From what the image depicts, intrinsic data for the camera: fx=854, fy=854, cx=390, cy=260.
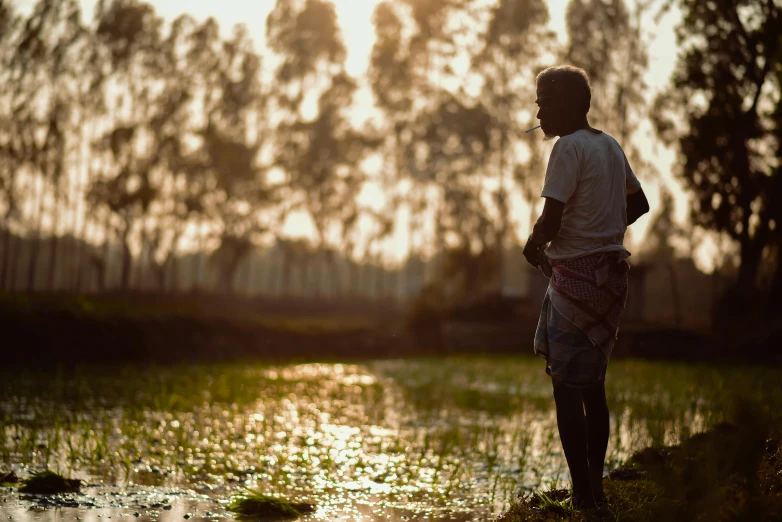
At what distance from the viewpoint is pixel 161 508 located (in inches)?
172

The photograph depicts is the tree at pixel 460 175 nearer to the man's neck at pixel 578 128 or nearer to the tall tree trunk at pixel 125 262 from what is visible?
the tall tree trunk at pixel 125 262

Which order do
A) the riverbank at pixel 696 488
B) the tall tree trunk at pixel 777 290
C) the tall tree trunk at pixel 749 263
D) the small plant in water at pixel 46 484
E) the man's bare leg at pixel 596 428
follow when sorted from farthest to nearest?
the tall tree trunk at pixel 749 263 → the tall tree trunk at pixel 777 290 → the small plant in water at pixel 46 484 → the man's bare leg at pixel 596 428 → the riverbank at pixel 696 488

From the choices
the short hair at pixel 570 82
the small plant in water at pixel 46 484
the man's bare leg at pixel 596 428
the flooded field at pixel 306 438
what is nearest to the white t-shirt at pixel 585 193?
the short hair at pixel 570 82

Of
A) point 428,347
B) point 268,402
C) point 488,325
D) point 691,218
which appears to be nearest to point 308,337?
point 428,347

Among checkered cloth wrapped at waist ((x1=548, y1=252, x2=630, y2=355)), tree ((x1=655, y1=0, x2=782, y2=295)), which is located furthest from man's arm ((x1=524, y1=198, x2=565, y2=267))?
tree ((x1=655, y1=0, x2=782, y2=295))

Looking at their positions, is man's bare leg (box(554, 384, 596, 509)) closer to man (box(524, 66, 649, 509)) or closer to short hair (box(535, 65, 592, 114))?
man (box(524, 66, 649, 509))

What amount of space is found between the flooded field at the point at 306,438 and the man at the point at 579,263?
0.70 metres

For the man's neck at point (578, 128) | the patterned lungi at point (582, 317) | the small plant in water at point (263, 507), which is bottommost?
the small plant in water at point (263, 507)

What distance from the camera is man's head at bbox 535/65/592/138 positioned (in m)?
4.13

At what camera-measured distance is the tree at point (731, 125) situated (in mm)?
21609

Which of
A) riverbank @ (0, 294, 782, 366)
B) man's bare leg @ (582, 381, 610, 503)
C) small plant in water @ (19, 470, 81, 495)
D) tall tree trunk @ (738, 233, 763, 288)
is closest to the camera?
man's bare leg @ (582, 381, 610, 503)

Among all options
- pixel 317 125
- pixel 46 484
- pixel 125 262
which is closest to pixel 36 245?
pixel 125 262

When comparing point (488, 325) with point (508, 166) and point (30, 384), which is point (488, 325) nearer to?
point (508, 166)

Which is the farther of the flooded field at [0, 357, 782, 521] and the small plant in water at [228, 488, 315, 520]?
the flooded field at [0, 357, 782, 521]
